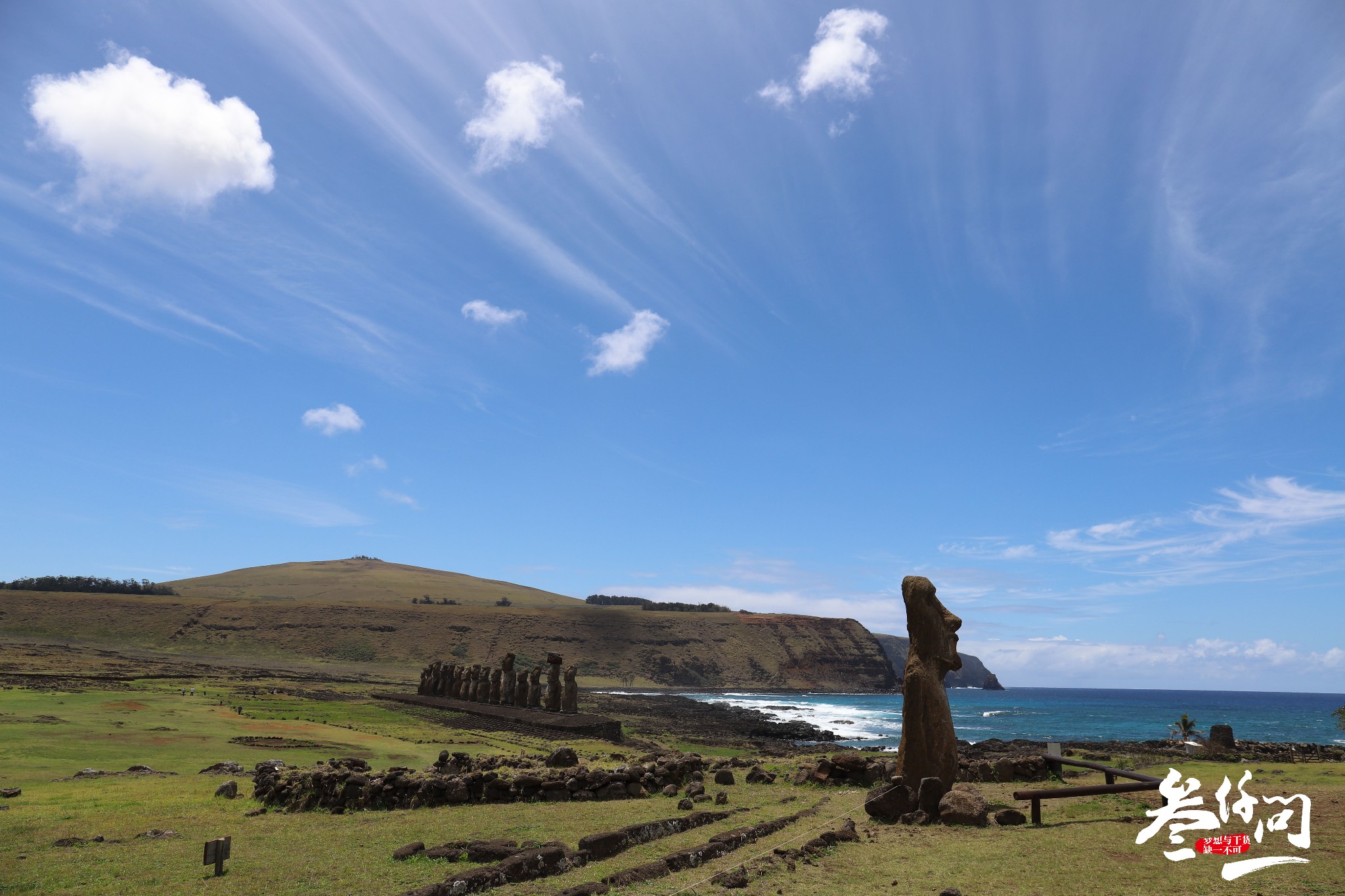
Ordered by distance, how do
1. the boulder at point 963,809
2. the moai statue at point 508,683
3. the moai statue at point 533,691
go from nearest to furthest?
the boulder at point 963,809, the moai statue at point 533,691, the moai statue at point 508,683

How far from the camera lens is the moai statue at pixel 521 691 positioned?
4712cm

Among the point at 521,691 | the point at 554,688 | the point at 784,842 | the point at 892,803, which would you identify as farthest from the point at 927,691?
the point at 521,691

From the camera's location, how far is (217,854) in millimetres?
10398

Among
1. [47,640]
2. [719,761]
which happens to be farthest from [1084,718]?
[47,640]

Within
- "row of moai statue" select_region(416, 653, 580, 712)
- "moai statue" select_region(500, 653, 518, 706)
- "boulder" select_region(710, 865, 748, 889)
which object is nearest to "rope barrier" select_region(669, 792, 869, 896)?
"boulder" select_region(710, 865, 748, 889)

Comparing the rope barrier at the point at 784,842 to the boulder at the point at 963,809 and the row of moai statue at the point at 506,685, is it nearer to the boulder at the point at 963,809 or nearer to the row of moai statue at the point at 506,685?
the boulder at the point at 963,809

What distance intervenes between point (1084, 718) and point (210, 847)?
121 meters

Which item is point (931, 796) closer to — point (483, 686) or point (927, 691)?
point (927, 691)

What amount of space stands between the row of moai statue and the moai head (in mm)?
27799

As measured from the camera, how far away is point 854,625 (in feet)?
654

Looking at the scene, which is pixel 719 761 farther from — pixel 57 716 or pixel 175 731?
pixel 57 716

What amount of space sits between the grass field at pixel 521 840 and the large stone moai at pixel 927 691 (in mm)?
1665

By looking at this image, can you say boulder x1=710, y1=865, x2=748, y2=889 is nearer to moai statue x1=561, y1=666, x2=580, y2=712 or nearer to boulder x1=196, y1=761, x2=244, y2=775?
boulder x1=196, y1=761, x2=244, y2=775

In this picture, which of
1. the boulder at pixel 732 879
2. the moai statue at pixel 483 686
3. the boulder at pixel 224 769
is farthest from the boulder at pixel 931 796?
the moai statue at pixel 483 686
